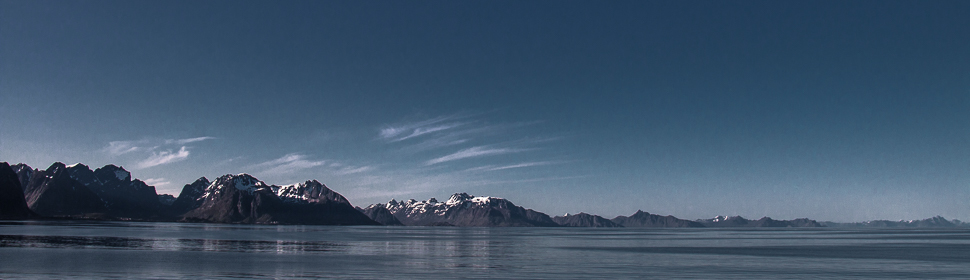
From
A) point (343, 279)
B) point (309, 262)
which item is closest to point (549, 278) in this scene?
point (343, 279)

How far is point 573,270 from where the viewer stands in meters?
43.6

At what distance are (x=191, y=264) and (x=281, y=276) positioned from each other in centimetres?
1311

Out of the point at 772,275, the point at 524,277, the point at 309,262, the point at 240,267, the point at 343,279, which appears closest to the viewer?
the point at 343,279

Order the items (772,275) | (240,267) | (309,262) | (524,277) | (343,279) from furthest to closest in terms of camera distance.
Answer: (309,262) → (240,267) → (772,275) → (524,277) → (343,279)

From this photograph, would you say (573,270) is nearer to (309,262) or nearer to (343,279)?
(343,279)

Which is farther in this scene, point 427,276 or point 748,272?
point 748,272

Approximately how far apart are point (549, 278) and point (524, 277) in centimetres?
182

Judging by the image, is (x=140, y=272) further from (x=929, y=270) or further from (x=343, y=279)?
(x=929, y=270)

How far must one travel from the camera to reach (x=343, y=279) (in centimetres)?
3584

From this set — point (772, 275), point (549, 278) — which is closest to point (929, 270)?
point (772, 275)

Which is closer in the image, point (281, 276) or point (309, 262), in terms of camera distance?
point (281, 276)

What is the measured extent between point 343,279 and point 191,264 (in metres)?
18.6

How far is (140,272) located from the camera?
3897cm

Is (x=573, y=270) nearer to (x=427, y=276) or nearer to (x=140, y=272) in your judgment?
(x=427, y=276)
